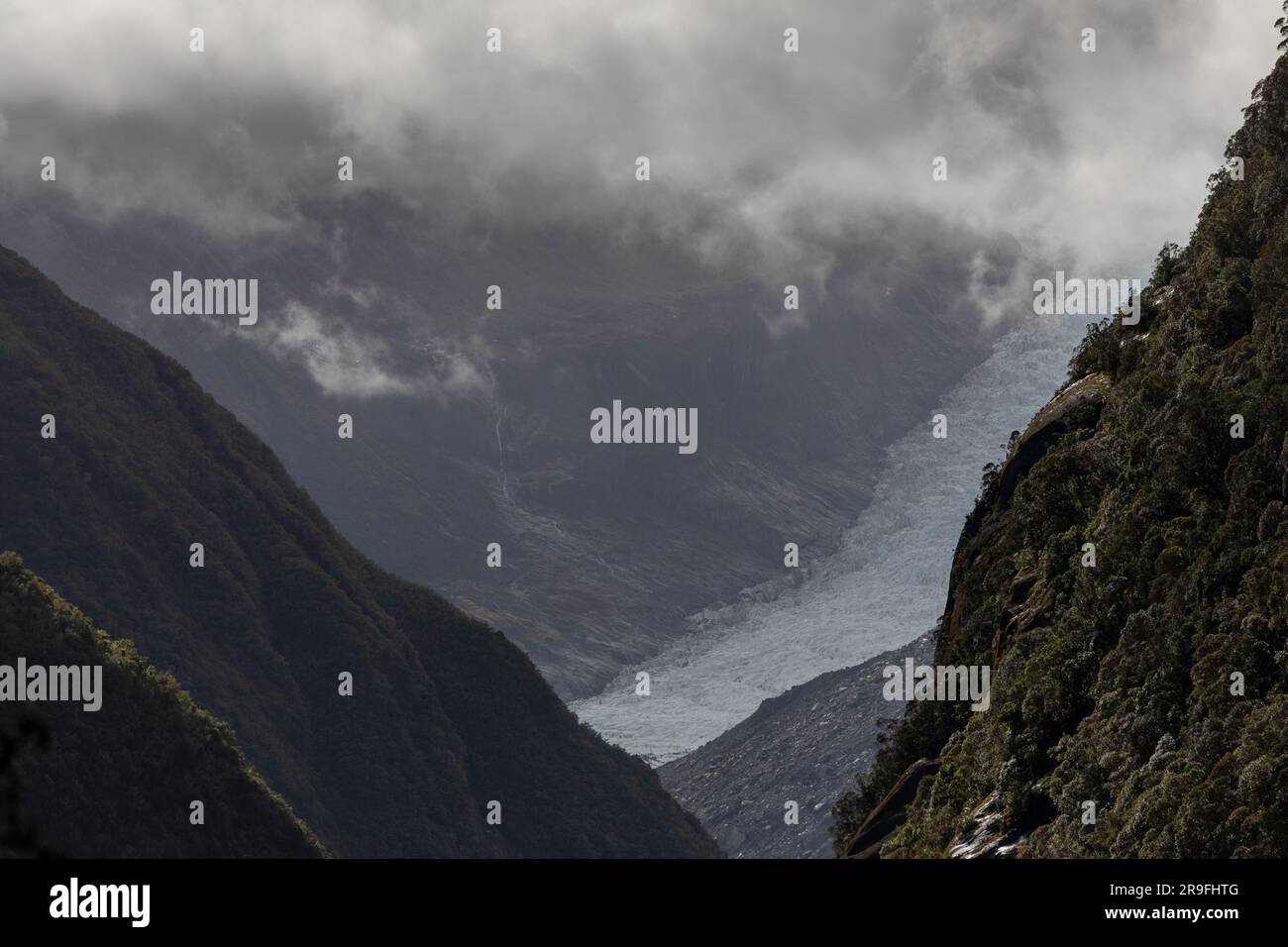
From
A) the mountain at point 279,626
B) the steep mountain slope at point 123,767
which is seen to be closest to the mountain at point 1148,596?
the steep mountain slope at point 123,767

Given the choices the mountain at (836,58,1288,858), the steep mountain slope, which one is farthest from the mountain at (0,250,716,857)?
the mountain at (836,58,1288,858)

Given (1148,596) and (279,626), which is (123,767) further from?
(1148,596)

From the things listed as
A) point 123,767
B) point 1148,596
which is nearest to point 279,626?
point 123,767

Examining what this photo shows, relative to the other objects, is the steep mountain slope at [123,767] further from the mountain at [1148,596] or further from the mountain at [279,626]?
the mountain at [1148,596]

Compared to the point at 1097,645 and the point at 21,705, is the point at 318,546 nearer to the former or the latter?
the point at 21,705
